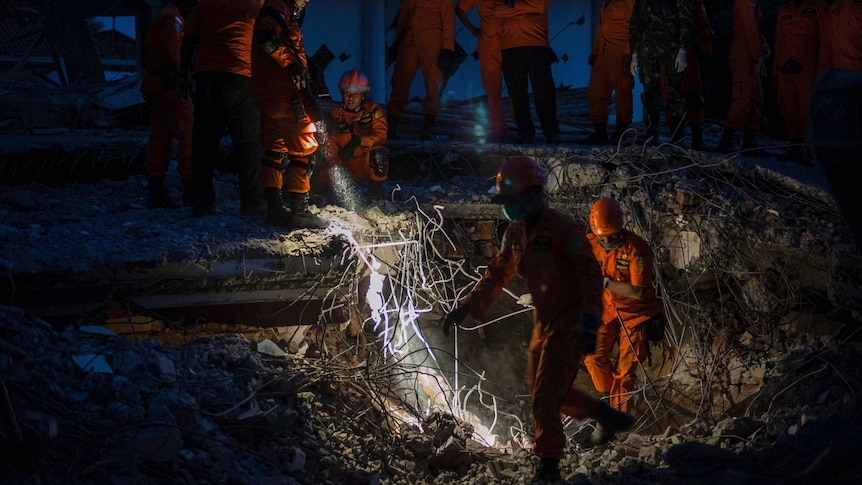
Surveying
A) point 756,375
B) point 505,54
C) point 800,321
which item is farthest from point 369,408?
point 505,54

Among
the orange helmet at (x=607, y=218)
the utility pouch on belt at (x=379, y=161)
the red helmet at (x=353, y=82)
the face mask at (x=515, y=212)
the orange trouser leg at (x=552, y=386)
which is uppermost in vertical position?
the red helmet at (x=353, y=82)

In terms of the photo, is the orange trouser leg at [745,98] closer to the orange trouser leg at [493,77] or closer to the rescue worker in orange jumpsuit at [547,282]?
the orange trouser leg at [493,77]

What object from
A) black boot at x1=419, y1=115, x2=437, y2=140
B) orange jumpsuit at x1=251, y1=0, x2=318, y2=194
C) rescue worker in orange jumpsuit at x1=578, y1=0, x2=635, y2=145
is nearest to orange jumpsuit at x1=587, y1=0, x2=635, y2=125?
rescue worker in orange jumpsuit at x1=578, y1=0, x2=635, y2=145

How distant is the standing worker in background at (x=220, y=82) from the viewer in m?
5.63

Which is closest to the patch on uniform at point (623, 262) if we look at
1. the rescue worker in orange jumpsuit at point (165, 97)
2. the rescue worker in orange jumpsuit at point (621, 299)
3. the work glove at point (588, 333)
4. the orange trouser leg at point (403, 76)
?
the rescue worker in orange jumpsuit at point (621, 299)

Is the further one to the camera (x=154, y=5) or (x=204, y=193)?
(x=154, y=5)

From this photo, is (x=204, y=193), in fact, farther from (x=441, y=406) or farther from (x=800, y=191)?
(x=800, y=191)

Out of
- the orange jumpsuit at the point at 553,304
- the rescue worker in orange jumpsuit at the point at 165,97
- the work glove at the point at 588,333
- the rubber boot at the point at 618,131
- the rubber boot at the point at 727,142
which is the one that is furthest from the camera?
the rubber boot at the point at 618,131

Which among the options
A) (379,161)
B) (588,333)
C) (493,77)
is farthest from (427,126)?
(588,333)

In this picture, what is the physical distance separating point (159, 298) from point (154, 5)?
6606 mm

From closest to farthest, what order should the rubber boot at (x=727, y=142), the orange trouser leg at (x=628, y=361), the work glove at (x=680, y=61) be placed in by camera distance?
the orange trouser leg at (x=628, y=361), the work glove at (x=680, y=61), the rubber boot at (x=727, y=142)

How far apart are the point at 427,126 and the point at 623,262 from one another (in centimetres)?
312

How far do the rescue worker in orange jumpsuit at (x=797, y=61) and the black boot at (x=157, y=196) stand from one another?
5.56m

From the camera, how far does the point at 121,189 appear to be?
7262mm
